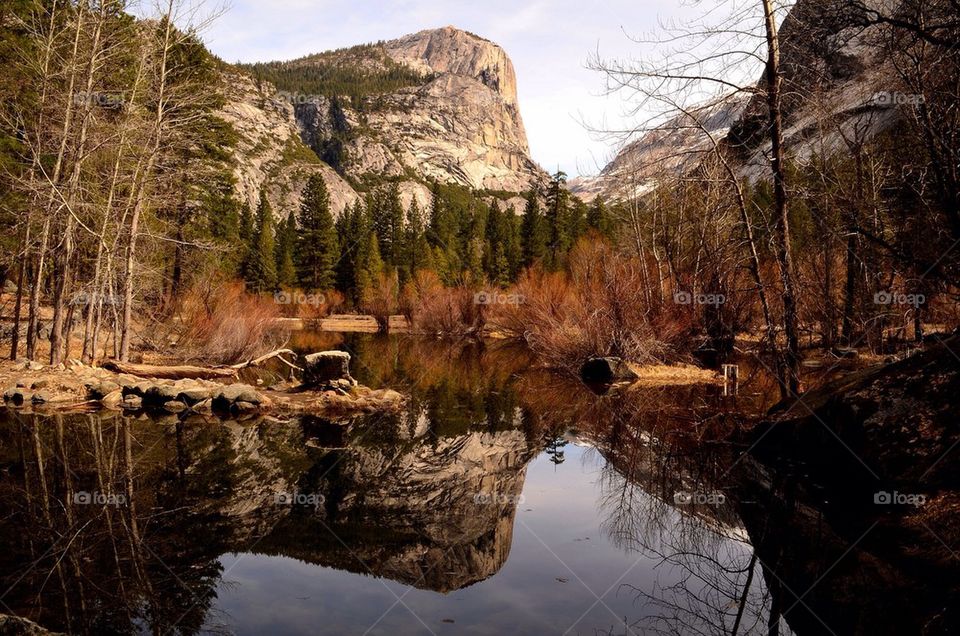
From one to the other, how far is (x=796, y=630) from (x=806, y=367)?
14862 mm

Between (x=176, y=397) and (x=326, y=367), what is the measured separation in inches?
122

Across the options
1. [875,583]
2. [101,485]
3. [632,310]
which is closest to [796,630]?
[875,583]

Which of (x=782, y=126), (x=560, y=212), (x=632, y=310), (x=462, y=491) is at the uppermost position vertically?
(x=560, y=212)

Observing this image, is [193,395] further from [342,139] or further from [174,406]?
[342,139]

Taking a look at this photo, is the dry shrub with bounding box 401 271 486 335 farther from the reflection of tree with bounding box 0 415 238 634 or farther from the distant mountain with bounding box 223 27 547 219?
the distant mountain with bounding box 223 27 547 219

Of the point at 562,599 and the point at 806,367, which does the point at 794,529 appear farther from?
the point at 806,367

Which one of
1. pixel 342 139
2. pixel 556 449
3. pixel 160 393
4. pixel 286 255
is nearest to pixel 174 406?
pixel 160 393

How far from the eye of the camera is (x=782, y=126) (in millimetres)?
9484

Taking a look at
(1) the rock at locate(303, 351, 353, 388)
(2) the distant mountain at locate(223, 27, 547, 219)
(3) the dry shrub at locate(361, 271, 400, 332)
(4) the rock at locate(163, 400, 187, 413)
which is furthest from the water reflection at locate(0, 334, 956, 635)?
(2) the distant mountain at locate(223, 27, 547, 219)

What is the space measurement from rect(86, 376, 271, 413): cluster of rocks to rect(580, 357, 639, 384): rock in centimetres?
889

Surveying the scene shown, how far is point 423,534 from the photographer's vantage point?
5777 millimetres

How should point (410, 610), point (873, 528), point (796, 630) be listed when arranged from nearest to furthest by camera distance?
point (796, 630)
point (410, 610)
point (873, 528)

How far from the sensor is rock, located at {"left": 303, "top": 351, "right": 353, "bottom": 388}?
44.8 ft

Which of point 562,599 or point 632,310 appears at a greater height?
point 632,310
